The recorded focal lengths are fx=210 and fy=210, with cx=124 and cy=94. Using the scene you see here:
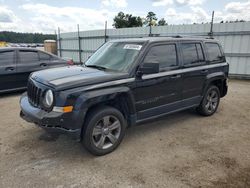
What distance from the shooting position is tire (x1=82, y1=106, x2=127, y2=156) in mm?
3127

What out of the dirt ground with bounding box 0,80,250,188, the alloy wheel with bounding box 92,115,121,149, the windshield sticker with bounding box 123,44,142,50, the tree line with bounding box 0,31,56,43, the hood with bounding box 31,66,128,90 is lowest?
the dirt ground with bounding box 0,80,250,188

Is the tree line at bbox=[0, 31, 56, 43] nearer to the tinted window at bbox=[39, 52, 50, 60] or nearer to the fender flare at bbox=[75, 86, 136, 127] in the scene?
the tinted window at bbox=[39, 52, 50, 60]

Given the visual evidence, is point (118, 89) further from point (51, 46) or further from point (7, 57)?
point (51, 46)

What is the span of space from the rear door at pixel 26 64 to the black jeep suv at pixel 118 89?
3.43 m

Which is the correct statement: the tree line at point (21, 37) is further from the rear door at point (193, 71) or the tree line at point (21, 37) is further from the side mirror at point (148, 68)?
the side mirror at point (148, 68)

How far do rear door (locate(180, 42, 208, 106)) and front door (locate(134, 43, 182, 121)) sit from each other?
0.22 meters

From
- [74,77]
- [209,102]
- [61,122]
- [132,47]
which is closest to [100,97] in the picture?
[74,77]

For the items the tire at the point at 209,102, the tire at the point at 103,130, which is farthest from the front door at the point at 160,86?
the tire at the point at 209,102

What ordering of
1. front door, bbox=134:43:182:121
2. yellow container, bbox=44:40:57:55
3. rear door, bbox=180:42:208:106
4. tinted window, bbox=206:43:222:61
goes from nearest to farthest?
1. front door, bbox=134:43:182:121
2. rear door, bbox=180:42:208:106
3. tinted window, bbox=206:43:222:61
4. yellow container, bbox=44:40:57:55

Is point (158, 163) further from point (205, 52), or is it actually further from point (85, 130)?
point (205, 52)

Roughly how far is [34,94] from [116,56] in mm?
1584

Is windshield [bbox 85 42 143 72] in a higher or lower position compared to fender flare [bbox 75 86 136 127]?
higher

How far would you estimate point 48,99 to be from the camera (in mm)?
3029

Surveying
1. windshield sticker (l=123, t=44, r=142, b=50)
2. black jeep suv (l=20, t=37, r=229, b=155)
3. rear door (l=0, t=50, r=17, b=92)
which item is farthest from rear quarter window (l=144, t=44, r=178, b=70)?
rear door (l=0, t=50, r=17, b=92)
